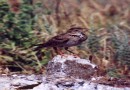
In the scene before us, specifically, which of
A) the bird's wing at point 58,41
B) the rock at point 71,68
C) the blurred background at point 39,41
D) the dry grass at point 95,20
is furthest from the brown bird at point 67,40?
the dry grass at point 95,20

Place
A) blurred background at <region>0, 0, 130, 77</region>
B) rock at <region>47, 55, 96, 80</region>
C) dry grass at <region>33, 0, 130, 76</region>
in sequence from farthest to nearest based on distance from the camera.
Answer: dry grass at <region>33, 0, 130, 76</region>, blurred background at <region>0, 0, 130, 77</region>, rock at <region>47, 55, 96, 80</region>

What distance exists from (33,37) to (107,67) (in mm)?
1058

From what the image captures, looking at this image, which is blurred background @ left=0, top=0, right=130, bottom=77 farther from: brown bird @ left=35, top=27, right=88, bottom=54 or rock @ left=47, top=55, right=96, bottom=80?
rock @ left=47, top=55, right=96, bottom=80

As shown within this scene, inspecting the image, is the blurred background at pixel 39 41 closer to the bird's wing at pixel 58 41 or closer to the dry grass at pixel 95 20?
the dry grass at pixel 95 20

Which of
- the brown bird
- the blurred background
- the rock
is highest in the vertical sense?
the blurred background

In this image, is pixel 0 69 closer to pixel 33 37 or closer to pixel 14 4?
pixel 33 37

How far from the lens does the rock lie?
5676 mm

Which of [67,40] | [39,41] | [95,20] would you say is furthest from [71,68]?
[95,20]

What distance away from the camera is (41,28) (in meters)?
7.69

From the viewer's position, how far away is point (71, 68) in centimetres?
572

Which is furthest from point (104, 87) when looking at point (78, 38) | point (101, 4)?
point (101, 4)

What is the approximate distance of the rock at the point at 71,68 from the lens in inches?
223

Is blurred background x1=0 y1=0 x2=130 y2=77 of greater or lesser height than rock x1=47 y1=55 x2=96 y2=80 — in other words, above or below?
above

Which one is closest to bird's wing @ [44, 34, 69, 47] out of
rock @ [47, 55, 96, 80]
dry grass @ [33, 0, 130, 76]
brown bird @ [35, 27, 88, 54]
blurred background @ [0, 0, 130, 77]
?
brown bird @ [35, 27, 88, 54]
